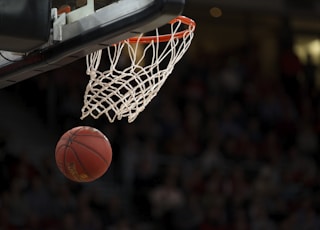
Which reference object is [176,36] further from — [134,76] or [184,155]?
[184,155]

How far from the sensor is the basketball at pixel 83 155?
5.00m

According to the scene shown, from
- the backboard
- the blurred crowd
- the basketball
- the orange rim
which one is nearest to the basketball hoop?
the orange rim

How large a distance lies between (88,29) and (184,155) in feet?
23.4

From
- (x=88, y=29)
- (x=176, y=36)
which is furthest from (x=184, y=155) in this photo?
(x=88, y=29)

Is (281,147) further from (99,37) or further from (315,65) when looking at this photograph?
(99,37)

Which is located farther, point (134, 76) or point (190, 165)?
point (190, 165)

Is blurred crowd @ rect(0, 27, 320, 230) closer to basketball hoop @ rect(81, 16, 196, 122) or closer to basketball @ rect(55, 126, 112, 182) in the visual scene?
basketball @ rect(55, 126, 112, 182)

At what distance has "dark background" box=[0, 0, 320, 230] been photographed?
9508 millimetres

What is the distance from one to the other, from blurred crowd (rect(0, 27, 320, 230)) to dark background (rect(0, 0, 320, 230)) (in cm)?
2

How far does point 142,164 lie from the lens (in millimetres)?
10477

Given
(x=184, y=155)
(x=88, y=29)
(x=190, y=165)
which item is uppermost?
(x=88, y=29)

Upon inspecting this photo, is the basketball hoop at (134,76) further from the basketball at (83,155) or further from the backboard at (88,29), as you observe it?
the backboard at (88,29)

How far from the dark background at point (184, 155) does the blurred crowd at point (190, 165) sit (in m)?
0.02

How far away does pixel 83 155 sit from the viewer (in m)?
Result: 5.01
